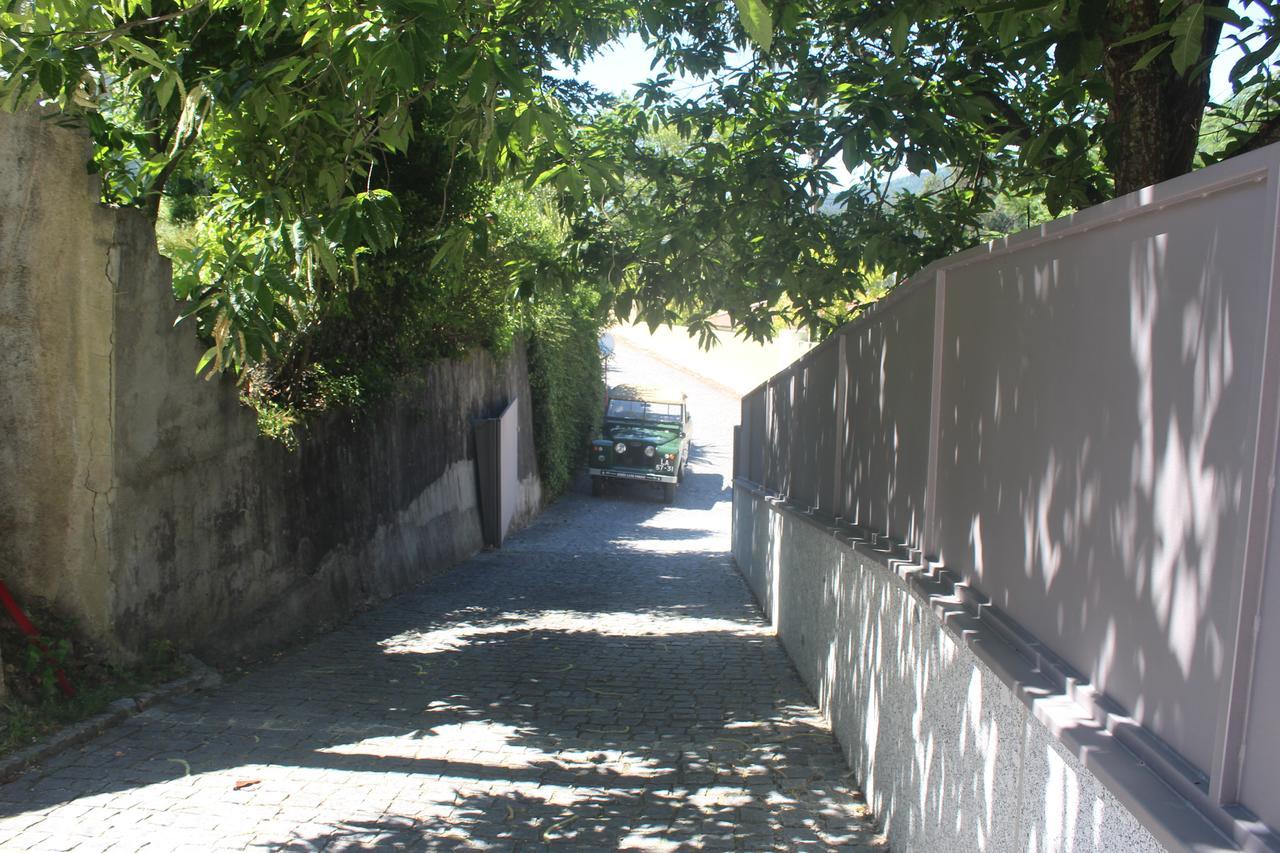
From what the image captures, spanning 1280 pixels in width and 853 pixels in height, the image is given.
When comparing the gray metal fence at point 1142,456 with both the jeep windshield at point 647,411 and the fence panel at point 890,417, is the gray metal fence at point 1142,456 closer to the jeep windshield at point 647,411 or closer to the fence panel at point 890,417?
the fence panel at point 890,417

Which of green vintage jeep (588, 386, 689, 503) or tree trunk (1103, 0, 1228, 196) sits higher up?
tree trunk (1103, 0, 1228, 196)

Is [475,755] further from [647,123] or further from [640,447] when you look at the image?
[640,447]

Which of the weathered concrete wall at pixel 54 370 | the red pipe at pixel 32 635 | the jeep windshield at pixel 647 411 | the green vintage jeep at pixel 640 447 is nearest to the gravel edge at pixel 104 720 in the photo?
the red pipe at pixel 32 635

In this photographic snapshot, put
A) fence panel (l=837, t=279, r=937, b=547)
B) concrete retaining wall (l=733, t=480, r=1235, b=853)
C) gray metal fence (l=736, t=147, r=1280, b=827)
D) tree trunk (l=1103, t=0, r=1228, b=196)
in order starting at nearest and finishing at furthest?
gray metal fence (l=736, t=147, r=1280, b=827) → concrete retaining wall (l=733, t=480, r=1235, b=853) → fence panel (l=837, t=279, r=937, b=547) → tree trunk (l=1103, t=0, r=1228, b=196)

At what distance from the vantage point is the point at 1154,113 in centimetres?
489

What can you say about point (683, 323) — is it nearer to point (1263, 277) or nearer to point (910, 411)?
point (910, 411)

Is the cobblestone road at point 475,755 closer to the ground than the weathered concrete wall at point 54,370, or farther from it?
closer to the ground

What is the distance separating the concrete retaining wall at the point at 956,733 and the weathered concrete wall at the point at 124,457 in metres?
4.29

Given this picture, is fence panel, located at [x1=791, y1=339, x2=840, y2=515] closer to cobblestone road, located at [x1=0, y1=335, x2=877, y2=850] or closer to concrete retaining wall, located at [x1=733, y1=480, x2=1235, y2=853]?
concrete retaining wall, located at [x1=733, y1=480, x2=1235, y2=853]

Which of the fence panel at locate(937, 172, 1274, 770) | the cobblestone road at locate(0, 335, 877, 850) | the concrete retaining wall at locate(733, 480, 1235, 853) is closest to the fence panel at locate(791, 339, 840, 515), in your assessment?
the concrete retaining wall at locate(733, 480, 1235, 853)

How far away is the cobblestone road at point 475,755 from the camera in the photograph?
4.42 m

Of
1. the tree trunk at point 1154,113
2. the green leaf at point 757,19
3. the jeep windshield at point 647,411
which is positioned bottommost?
the jeep windshield at point 647,411

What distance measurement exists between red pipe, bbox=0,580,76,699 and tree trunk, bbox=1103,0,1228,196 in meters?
6.13

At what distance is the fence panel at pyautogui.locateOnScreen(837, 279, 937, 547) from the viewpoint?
15.1ft
